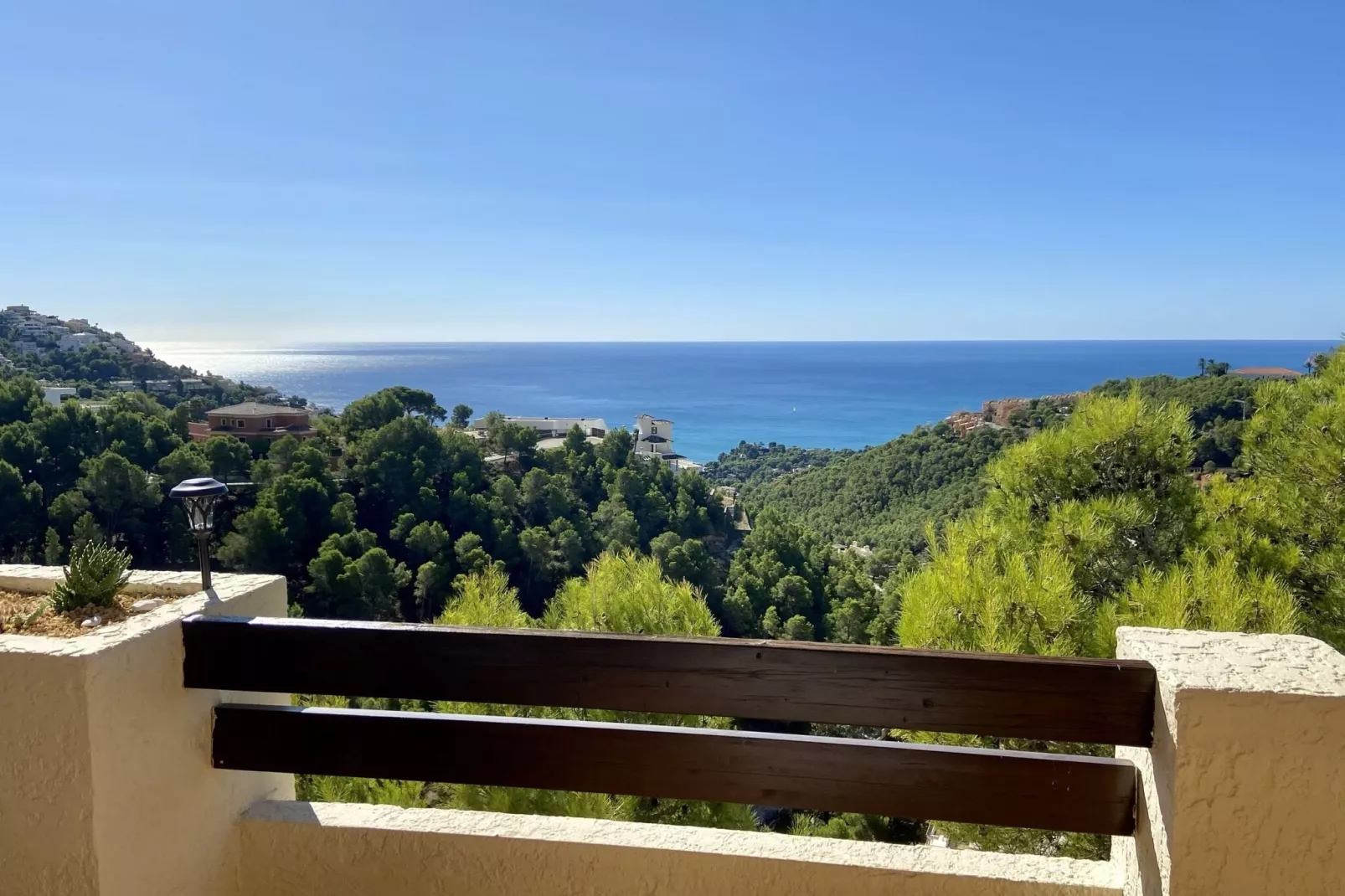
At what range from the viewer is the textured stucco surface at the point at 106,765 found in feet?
3.54

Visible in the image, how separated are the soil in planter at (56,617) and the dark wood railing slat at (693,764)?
11.8 inches

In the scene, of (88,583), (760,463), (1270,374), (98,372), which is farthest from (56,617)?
(760,463)

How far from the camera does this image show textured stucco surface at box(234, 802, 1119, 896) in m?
1.16

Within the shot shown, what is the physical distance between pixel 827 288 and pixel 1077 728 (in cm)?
5208

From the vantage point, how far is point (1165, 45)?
8.95 meters

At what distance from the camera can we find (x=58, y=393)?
28.0 metres

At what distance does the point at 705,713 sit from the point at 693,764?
0.09 metres

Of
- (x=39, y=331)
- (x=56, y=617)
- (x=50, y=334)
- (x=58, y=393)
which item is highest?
(x=39, y=331)

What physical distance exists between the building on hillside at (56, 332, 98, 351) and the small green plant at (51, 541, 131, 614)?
56.1 m

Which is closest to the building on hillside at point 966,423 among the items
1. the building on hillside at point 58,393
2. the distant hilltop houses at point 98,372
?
the distant hilltop houses at point 98,372

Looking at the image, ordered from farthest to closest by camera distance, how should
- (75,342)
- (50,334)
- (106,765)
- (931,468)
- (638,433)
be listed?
(50,334)
(75,342)
(638,433)
(931,468)
(106,765)

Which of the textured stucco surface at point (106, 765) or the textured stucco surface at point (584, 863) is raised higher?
the textured stucco surface at point (106, 765)

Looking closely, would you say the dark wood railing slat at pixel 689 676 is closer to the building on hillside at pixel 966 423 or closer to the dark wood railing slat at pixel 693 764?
the dark wood railing slat at pixel 693 764

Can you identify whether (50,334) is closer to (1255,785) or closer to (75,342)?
(75,342)
